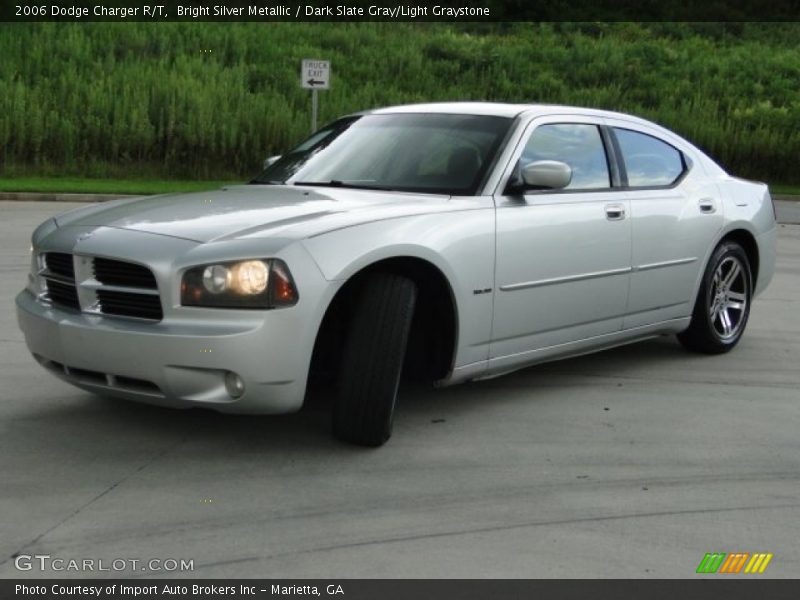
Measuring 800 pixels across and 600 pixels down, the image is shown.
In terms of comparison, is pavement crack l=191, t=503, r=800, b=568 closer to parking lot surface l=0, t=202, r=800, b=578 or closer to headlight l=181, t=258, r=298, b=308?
parking lot surface l=0, t=202, r=800, b=578

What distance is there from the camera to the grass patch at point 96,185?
24.0 metres

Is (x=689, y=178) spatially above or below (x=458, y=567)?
above

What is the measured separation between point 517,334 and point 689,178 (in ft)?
6.83

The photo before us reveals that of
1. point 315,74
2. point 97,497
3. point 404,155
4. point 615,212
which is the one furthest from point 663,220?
point 315,74

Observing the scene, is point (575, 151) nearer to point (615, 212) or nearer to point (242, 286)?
point (615, 212)

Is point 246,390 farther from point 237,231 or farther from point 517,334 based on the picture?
point 517,334

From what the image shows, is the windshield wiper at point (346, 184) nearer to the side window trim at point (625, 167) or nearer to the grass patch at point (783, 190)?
the side window trim at point (625, 167)

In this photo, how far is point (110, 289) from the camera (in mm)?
5062

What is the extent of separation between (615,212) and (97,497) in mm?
3229

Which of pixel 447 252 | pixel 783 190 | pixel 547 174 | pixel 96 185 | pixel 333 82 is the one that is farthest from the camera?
pixel 333 82

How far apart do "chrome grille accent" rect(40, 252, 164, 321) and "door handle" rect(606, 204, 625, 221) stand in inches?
103

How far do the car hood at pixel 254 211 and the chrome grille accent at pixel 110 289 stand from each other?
8.0 inches
